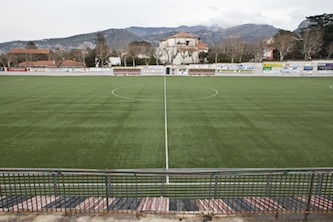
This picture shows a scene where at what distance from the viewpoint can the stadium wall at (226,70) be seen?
4209 cm

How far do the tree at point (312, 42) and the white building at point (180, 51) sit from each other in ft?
109

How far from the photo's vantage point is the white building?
82812mm

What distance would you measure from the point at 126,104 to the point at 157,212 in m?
15.1

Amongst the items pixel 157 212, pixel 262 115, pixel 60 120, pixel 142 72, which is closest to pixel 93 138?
pixel 60 120

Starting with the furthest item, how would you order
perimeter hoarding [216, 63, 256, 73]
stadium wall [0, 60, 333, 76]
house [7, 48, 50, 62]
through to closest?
house [7, 48, 50, 62] → perimeter hoarding [216, 63, 256, 73] → stadium wall [0, 60, 333, 76]

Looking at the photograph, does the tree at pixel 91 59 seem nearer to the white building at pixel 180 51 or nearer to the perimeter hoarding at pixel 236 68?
the white building at pixel 180 51

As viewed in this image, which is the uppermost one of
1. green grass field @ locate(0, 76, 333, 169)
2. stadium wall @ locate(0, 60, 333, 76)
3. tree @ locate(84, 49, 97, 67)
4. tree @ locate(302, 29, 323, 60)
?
tree @ locate(302, 29, 323, 60)

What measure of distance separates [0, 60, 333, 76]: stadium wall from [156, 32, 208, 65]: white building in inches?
1371

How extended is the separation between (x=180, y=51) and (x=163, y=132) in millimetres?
73449

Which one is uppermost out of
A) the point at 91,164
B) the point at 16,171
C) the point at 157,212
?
the point at 16,171

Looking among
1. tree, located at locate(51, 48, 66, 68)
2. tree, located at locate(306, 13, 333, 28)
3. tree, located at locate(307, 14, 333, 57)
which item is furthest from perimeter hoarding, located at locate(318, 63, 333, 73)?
tree, located at locate(51, 48, 66, 68)

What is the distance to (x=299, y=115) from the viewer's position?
15977mm

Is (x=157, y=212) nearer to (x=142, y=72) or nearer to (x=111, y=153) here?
(x=111, y=153)

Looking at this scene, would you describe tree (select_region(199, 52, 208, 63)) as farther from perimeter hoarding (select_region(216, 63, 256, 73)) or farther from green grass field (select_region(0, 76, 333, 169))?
green grass field (select_region(0, 76, 333, 169))
